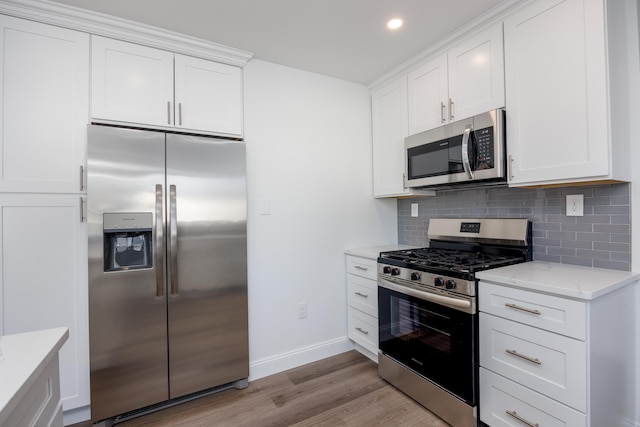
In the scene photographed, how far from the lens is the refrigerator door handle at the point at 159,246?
198 cm

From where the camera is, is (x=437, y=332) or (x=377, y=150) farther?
(x=377, y=150)

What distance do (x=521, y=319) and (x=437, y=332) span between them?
0.50 meters

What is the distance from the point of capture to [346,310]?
2891 mm

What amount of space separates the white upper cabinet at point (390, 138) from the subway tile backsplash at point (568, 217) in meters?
0.52

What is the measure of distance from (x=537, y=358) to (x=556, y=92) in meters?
1.39

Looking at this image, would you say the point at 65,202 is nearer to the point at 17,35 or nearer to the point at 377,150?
the point at 17,35

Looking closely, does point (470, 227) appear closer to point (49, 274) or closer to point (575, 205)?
point (575, 205)

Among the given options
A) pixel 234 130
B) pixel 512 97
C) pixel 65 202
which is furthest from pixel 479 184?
pixel 65 202

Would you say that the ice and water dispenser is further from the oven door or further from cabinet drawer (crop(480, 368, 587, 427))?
cabinet drawer (crop(480, 368, 587, 427))

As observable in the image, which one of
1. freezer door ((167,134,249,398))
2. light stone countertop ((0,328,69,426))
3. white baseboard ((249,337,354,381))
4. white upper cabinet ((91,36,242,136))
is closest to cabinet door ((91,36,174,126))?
white upper cabinet ((91,36,242,136))

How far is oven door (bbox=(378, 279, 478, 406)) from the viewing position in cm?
173

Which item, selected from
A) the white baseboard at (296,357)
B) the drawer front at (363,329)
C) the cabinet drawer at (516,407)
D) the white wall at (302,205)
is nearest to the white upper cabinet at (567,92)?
the cabinet drawer at (516,407)

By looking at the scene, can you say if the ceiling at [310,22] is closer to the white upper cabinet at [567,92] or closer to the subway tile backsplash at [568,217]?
the white upper cabinet at [567,92]

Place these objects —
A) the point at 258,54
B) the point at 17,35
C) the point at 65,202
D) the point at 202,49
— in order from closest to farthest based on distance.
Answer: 1. the point at 17,35
2. the point at 65,202
3. the point at 202,49
4. the point at 258,54
